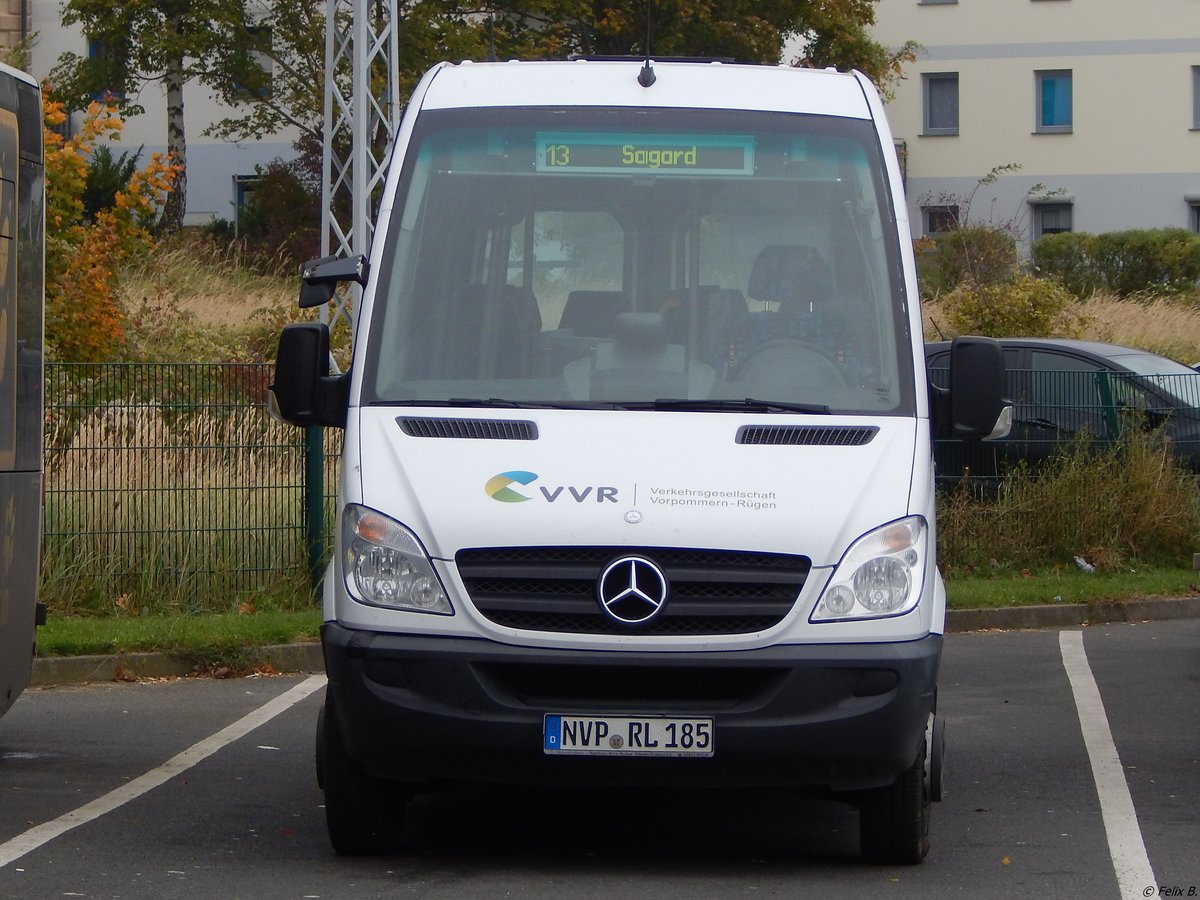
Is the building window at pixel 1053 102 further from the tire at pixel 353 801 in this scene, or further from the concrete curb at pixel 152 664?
the tire at pixel 353 801

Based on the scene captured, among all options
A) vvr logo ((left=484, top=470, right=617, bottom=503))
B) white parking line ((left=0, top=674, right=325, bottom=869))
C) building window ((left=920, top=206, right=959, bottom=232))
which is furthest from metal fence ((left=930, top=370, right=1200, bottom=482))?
building window ((left=920, top=206, right=959, bottom=232))

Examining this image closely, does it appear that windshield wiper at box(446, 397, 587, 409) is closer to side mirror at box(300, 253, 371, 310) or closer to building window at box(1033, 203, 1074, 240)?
side mirror at box(300, 253, 371, 310)

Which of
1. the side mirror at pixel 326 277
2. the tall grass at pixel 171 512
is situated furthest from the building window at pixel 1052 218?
the side mirror at pixel 326 277

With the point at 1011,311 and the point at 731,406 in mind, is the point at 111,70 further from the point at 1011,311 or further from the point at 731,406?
the point at 731,406

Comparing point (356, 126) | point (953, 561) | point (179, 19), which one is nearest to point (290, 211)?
point (179, 19)

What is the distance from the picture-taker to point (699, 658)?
5840 mm

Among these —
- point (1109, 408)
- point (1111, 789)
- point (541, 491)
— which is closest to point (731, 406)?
point (541, 491)

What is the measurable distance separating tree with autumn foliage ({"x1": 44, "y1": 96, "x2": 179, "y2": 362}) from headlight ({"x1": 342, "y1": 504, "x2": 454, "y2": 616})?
10.2 meters

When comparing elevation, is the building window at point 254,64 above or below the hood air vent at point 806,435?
above

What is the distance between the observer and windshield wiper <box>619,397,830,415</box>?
638cm

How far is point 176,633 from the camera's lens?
11.4m

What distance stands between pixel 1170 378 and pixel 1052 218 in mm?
37532

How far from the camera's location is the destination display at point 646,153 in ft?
22.5

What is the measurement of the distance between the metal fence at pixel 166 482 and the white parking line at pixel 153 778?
6.14 ft
